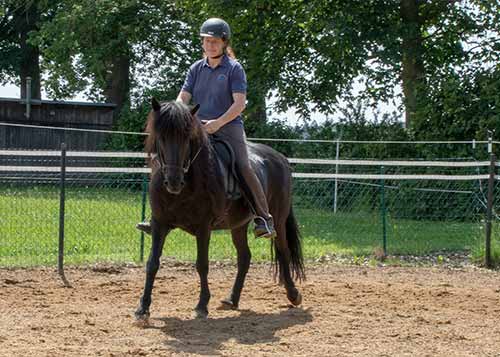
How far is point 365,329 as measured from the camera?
7043mm

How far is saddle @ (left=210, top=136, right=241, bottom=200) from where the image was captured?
762 centimetres

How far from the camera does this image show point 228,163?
25.2ft

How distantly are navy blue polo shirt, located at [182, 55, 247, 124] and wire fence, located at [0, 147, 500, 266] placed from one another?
3.21 m

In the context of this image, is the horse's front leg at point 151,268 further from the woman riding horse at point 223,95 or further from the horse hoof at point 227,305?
the horse hoof at point 227,305

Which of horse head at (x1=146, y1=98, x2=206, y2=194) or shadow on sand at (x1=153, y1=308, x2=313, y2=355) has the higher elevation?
horse head at (x1=146, y1=98, x2=206, y2=194)

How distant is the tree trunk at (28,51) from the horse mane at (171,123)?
29195 millimetres

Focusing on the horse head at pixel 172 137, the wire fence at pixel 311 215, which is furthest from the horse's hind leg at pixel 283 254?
the wire fence at pixel 311 215

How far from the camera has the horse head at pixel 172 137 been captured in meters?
6.75

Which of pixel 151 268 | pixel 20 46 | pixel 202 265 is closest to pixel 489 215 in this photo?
pixel 202 265

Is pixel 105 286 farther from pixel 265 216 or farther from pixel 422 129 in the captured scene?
pixel 422 129

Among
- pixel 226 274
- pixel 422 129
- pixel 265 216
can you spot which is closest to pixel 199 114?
pixel 265 216

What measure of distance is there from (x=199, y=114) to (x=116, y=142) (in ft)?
57.0

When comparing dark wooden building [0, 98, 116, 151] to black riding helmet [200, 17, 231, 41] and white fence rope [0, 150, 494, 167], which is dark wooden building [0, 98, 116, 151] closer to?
white fence rope [0, 150, 494, 167]

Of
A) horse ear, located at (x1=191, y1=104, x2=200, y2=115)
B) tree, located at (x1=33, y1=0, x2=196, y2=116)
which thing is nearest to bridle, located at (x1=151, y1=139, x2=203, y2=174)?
horse ear, located at (x1=191, y1=104, x2=200, y2=115)
